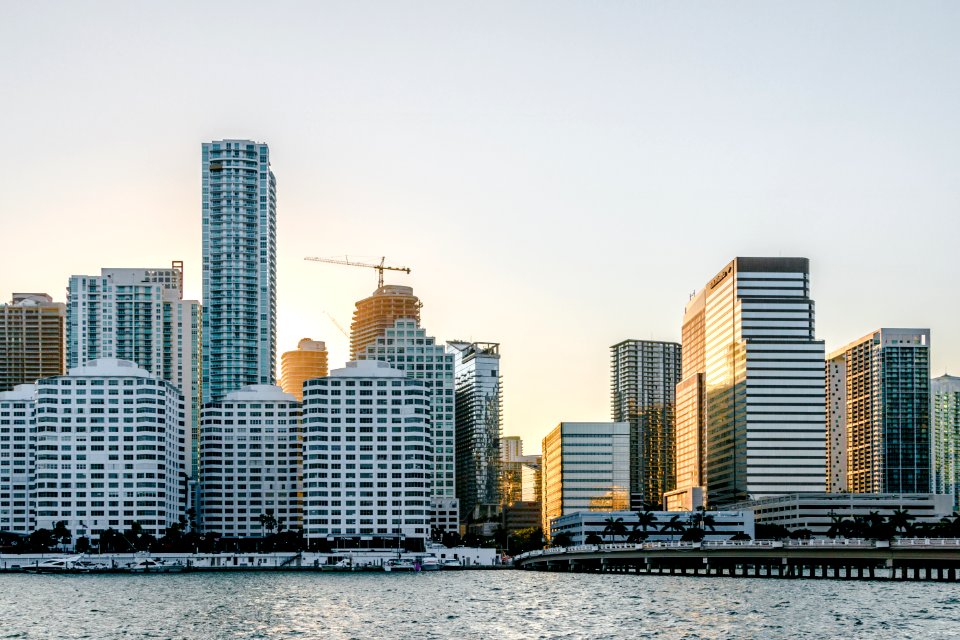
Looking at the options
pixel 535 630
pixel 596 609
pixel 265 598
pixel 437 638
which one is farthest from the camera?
pixel 265 598

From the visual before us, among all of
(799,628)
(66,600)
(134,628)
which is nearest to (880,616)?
(799,628)

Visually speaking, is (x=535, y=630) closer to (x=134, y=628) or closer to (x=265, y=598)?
(x=134, y=628)

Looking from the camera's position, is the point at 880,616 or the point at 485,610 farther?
the point at 485,610

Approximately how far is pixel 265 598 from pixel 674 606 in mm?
55593

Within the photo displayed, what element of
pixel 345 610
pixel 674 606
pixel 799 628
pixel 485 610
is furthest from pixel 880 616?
pixel 345 610

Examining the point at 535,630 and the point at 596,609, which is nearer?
the point at 535,630

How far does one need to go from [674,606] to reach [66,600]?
79.9 metres

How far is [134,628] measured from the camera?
147 m

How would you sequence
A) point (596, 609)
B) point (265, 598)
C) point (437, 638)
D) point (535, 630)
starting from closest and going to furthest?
1. point (437, 638)
2. point (535, 630)
3. point (596, 609)
4. point (265, 598)

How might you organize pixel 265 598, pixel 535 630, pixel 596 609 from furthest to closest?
pixel 265 598 < pixel 596 609 < pixel 535 630

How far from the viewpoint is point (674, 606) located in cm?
16800

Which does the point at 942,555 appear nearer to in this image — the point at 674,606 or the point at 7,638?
the point at 674,606

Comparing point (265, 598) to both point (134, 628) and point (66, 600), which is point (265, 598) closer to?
point (66, 600)

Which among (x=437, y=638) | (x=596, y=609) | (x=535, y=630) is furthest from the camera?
(x=596, y=609)
